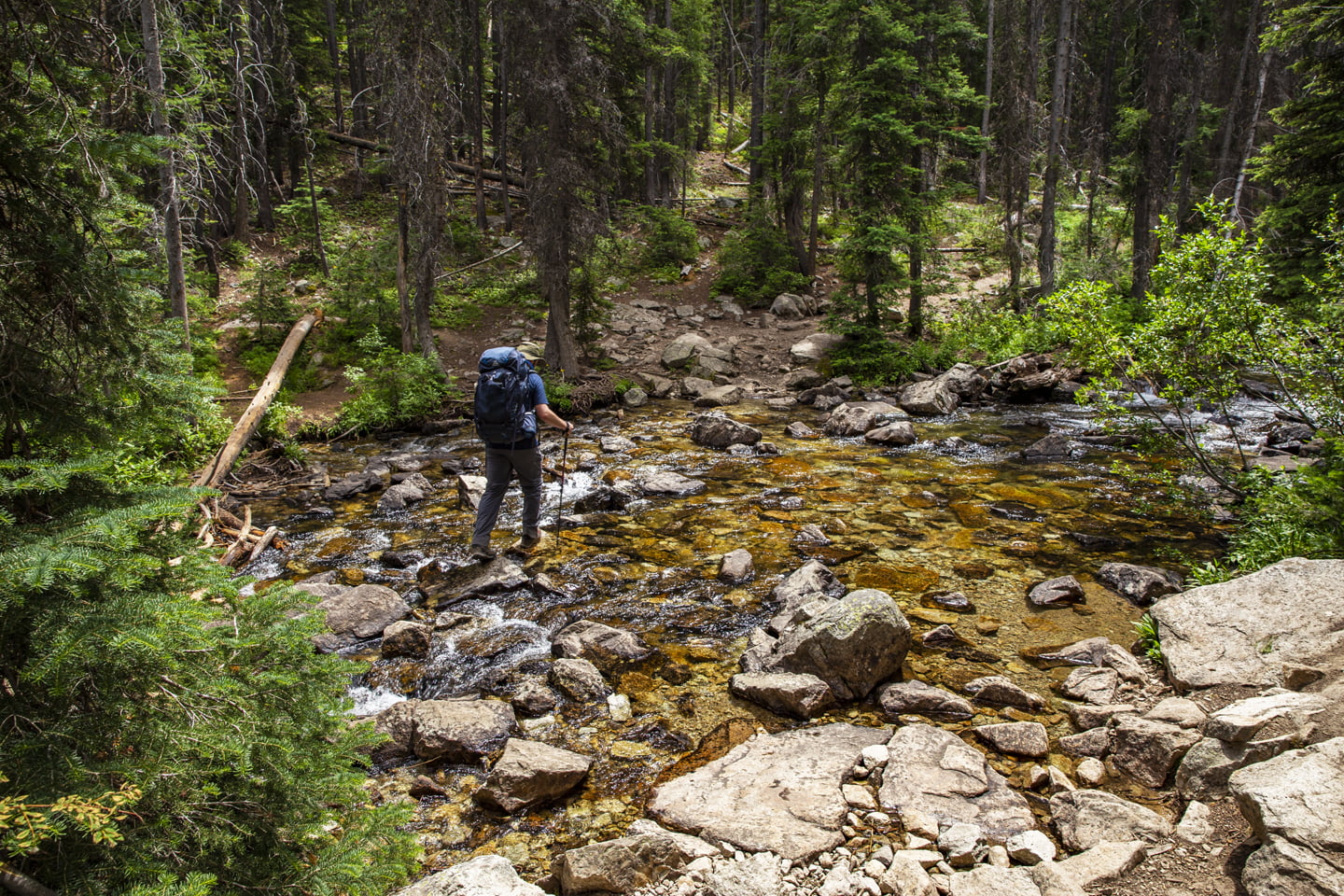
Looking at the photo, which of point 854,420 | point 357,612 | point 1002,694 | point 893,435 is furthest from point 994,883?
point 854,420

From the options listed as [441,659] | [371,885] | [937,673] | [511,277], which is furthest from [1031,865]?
[511,277]

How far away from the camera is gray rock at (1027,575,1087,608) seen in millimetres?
Answer: 7371

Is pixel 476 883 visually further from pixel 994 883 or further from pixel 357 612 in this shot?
pixel 357 612

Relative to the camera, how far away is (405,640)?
6719 millimetres

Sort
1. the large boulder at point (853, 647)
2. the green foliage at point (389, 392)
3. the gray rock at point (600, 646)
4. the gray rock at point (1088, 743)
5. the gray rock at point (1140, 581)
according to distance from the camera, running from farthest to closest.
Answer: the green foliage at point (389, 392) < the gray rock at point (1140, 581) < the gray rock at point (600, 646) < the large boulder at point (853, 647) < the gray rock at point (1088, 743)

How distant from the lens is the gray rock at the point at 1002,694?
→ 5.53m

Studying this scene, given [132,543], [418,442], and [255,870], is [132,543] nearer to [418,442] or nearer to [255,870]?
[255,870]

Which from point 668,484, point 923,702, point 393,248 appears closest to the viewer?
point 923,702

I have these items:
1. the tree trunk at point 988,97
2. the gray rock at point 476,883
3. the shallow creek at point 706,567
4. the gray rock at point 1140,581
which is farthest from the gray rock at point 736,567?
the tree trunk at point 988,97

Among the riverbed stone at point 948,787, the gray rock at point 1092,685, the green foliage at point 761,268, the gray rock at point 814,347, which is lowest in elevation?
the gray rock at point 1092,685

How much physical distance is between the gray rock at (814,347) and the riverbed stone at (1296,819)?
19523mm

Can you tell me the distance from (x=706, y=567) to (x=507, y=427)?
3.09 meters

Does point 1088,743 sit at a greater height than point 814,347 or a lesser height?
lesser

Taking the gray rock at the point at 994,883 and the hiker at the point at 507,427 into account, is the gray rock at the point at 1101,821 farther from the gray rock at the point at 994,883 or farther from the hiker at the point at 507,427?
the hiker at the point at 507,427
